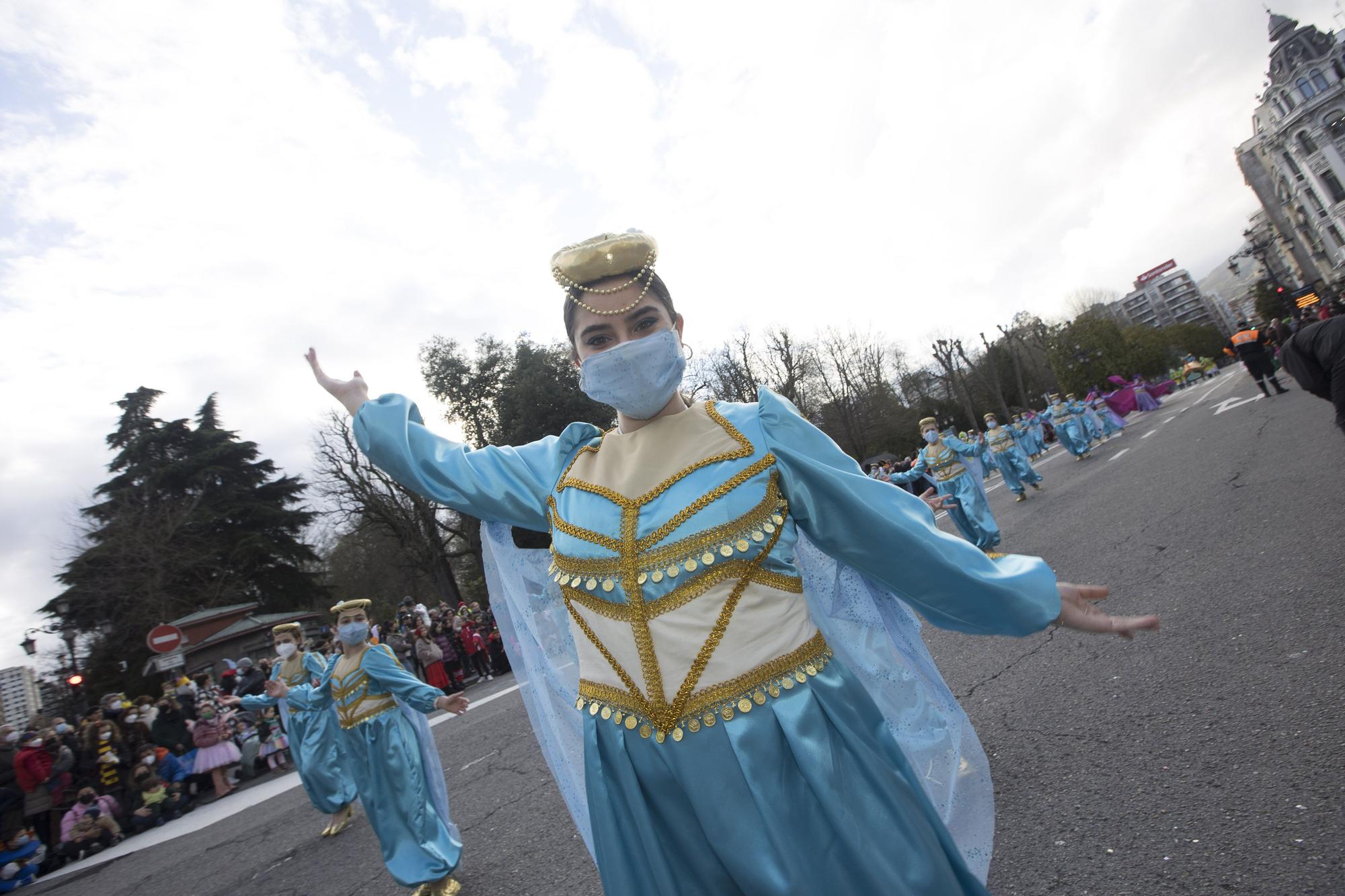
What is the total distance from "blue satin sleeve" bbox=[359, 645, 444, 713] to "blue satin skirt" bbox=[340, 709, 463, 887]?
253 millimetres

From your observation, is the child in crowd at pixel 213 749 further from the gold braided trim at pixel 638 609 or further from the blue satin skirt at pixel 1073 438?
the blue satin skirt at pixel 1073 438

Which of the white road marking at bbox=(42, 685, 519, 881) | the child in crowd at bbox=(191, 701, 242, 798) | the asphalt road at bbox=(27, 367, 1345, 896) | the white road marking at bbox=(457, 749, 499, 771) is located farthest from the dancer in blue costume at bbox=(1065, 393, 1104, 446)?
the child in crowd at bbox=(191, 701, 242, 798)

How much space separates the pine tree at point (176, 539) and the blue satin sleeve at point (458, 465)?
24.5 meters

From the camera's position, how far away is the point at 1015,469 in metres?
15.0

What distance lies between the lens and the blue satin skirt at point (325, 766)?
6.53 metres

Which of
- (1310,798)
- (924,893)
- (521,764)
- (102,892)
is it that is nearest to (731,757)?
(924,893)

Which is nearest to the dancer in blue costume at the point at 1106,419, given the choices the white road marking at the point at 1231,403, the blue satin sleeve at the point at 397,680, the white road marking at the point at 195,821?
the white road marking at the point at 1231,403

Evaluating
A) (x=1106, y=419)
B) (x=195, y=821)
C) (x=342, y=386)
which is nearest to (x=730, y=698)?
(x=342, y=386)

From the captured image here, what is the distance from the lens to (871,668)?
6.12 ft

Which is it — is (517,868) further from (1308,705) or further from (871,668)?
(1308,705)

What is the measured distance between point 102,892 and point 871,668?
8.98 meters

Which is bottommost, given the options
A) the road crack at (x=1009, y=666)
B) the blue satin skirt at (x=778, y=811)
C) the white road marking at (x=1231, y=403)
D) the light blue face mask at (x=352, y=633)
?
the white road marking at (x=1231, y=403)

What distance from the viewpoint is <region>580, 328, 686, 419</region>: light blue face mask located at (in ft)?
6.07

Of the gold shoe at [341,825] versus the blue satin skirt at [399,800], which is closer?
the blue satin skirt at [399,800]
